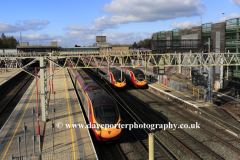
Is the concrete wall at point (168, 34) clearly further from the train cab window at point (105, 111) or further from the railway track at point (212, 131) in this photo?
the train cab window at point (105, 111)

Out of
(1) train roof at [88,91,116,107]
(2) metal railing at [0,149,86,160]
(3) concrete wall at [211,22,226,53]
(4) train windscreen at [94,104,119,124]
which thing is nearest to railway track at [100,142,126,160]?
(2) metal railing at [0,149,86,160]

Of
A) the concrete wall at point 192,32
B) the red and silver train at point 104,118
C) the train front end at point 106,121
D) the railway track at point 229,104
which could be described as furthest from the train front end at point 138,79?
the train front end at point 106,121

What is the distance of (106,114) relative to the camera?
46.8 feet

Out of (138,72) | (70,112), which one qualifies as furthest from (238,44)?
(70,112)

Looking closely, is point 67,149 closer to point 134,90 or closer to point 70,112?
point 70,112

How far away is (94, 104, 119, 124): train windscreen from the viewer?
13832 millimetres

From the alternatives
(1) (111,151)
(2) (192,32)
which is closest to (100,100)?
(1) (111,151)

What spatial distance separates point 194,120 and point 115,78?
15220 mm

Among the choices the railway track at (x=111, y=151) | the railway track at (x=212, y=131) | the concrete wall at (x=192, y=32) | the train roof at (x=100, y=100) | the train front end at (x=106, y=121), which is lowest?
the railway track at (x=111, y=151)

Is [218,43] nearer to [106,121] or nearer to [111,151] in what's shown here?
[106,121]

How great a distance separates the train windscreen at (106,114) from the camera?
1383 cm

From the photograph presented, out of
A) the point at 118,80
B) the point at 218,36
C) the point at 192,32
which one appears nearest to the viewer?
the point at 118,80

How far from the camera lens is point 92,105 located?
15.0 metres

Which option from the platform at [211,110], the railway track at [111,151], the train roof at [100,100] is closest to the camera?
the railway track at [111,151]
